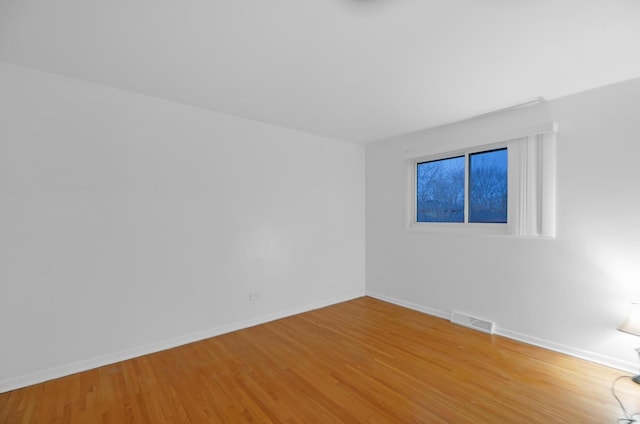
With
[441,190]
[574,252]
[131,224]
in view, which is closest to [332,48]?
[131,224]

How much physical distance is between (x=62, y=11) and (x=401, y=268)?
13.9 feet

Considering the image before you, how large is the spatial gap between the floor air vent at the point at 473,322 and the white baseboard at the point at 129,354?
1.95 metres

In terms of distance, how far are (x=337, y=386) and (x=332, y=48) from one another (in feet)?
8.29

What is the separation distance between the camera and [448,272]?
3623mm

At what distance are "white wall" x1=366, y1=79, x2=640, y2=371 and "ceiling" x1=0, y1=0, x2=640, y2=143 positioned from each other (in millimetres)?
302

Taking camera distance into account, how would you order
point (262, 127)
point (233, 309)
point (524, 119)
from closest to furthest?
point (524, 119), point (233, 309), point (262, 127)

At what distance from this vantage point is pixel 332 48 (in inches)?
76.2

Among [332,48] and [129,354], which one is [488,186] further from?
[129,354]

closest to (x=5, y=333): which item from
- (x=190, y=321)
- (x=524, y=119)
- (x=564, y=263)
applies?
(x=190, y=321)

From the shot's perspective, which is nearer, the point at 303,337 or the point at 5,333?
the point at 5,333

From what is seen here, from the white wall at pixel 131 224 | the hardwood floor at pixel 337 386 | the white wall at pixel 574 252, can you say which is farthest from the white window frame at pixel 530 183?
the white wall at pixel 131 224

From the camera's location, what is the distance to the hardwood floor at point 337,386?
1882mm

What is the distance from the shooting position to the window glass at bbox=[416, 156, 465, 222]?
3756 millimetres

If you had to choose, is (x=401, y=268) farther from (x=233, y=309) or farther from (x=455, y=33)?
(x=455, y=33)
